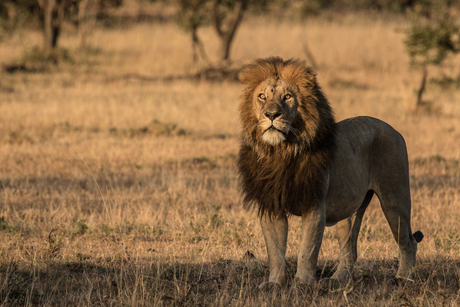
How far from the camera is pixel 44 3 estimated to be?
21.7 meters

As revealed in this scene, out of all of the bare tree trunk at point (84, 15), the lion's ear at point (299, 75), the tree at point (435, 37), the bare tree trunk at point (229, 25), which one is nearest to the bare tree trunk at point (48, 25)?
the bare tree trunk at point (84, 15)

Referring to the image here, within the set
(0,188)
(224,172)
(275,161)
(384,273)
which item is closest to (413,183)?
(224,172)

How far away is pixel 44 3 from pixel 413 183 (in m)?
17.1

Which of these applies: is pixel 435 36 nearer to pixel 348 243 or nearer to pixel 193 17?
pixel 193 17

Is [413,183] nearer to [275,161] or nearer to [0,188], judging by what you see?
[275,161]

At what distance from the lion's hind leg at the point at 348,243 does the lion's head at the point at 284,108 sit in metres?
1.09

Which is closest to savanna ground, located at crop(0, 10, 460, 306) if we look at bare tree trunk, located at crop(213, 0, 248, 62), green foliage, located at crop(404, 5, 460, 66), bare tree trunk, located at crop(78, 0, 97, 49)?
green foliage, located at crop(404, 5, 460, 66)

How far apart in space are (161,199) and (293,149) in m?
3.55

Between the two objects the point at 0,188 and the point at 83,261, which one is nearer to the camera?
the point at 83,261

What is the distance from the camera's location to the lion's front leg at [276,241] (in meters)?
4.23

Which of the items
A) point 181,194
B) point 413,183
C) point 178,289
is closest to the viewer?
point 178,289

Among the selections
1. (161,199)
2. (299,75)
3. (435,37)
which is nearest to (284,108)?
(299,75)

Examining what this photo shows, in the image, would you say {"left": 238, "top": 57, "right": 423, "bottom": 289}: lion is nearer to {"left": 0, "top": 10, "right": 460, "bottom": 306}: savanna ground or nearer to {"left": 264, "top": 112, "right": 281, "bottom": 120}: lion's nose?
{"left": 264, "top": 112, "right": 281, "bottom": 120}: lion's nose

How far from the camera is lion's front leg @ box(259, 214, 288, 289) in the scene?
4.23 meters
